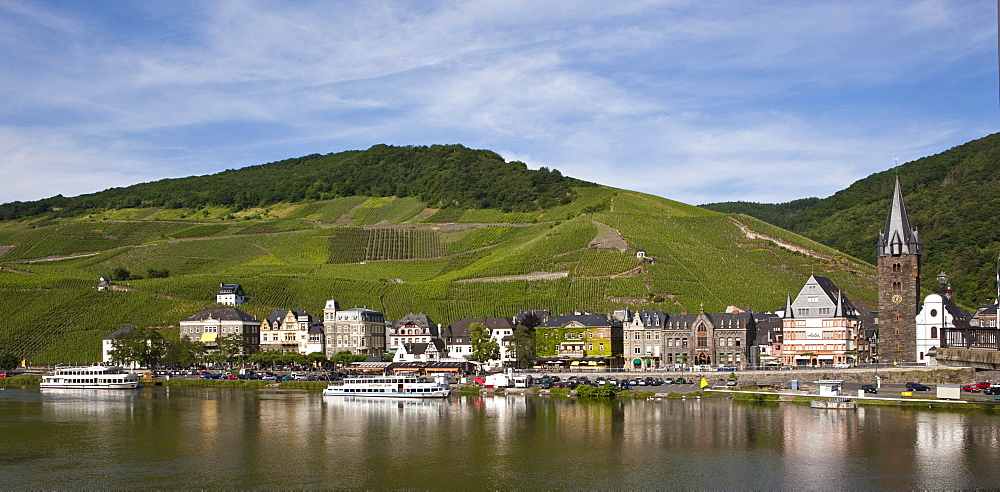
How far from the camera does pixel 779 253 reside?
481 ft

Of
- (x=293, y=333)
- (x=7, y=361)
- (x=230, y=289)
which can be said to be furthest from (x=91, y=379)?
(x=230, y=289)

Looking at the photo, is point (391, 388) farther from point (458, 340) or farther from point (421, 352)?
point (458, 340)

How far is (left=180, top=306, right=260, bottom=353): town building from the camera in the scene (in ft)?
380

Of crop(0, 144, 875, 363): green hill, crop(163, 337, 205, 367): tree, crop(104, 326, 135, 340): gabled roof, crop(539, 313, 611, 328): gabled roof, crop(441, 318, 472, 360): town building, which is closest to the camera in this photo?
crop(539, 313, 611, 328): gabled roof

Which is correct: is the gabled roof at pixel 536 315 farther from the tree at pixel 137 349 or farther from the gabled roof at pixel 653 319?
the tree at pixel 137 349

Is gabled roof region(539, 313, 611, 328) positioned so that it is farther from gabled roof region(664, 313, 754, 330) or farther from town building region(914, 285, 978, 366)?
town building region(914, 285, 978, 366)

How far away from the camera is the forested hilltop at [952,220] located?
5482 inches

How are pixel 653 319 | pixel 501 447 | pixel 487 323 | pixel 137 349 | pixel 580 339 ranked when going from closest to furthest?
1. pixel 501 447
2. pixel 653 319
3. pixel 580 339
4. pixel 137 349
5. pixel 487 323

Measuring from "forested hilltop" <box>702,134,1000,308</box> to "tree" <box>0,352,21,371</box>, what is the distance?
10733 centimetres

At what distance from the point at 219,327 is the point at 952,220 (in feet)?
361

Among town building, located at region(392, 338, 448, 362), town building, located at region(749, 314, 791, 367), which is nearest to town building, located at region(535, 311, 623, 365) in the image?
town building, located at region(392, 338, 448, 362)

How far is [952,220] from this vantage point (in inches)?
6181

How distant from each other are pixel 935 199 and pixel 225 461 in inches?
6165

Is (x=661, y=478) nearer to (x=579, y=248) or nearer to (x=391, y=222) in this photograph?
(x=579, y=248)
